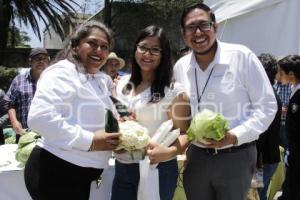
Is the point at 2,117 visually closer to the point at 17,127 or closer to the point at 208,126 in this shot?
the point at 17,127

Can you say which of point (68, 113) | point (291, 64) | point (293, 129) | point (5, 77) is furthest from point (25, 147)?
point (5, 77)

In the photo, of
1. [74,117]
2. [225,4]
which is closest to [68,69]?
[74,117]

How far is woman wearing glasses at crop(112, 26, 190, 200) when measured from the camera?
2.46 meters

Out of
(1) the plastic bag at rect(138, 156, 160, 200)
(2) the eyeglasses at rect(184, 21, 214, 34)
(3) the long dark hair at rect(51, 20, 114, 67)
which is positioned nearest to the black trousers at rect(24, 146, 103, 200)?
(1) the plastic bag at rect(138, 156, 160, 200)

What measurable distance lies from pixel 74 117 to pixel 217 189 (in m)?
1.04

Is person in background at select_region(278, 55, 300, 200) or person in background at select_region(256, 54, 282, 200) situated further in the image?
person in background at select_region(278, 55, 300, 200)

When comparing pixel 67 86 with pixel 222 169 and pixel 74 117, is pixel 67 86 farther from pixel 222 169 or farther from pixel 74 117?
pixel 222 169

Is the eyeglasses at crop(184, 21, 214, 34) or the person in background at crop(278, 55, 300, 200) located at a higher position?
the eyeglasses at crop(184, 21, 214, 34)

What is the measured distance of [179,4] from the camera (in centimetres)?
1972

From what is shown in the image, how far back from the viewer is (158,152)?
233cm

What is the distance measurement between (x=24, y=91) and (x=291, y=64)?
2.99 m

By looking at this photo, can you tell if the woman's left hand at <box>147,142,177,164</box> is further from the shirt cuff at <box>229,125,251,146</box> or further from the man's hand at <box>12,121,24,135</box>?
the man's hand at <box>12,121,24,135</box>

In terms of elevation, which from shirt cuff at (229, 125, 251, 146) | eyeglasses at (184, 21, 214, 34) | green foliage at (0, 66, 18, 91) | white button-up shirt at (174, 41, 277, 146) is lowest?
green foliage at (0, 66, 18, 91)

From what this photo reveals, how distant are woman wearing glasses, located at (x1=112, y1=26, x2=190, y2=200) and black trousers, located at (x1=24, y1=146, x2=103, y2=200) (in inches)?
12.9
